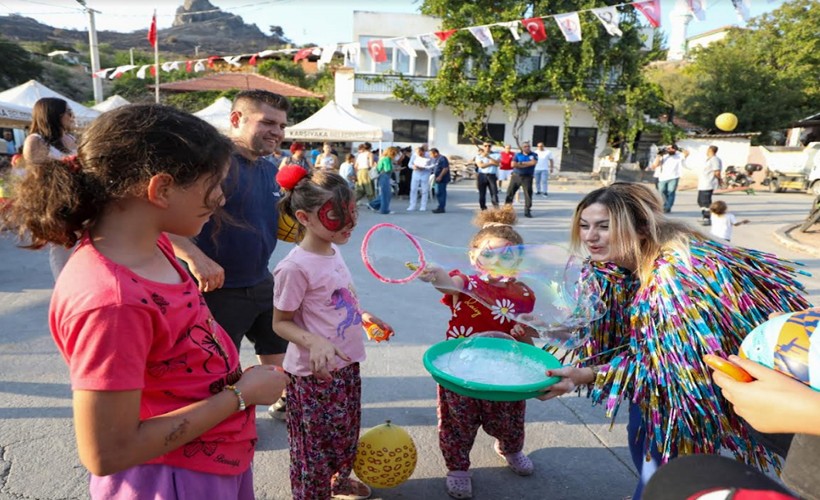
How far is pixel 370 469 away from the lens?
245 centimetres

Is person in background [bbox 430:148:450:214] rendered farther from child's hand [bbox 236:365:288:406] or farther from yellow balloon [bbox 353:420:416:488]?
child's hand [bbox 236:365:288:406]

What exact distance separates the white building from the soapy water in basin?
23563 mm

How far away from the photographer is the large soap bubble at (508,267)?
97.3 inches

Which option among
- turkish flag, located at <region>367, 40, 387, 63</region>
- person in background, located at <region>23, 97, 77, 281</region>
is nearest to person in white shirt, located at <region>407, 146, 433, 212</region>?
turkish flag, located at <region>367, 40, 387, 63</region>

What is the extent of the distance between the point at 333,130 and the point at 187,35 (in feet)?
296

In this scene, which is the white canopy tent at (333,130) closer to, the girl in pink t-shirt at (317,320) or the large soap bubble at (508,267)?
the large soap bubble at (508,267)

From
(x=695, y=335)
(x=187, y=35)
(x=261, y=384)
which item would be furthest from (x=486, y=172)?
(x=187, y=35)

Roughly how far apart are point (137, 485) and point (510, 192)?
38.6 ft

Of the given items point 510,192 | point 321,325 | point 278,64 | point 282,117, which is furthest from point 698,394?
point 278,64

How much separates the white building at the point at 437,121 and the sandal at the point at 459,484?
23.6m

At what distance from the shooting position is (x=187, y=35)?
89188 mm

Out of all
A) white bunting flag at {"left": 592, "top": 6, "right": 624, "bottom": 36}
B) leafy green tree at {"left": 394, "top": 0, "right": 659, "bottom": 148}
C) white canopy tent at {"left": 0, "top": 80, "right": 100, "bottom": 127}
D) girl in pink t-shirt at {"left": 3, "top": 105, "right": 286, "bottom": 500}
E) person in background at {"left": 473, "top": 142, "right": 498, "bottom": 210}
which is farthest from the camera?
leafy green tree at {"left": 394, "top": 0, "right": 659, "bottom": 148}

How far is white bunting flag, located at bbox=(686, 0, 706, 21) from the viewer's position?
10602mm

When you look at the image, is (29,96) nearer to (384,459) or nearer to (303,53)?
(303,53)
